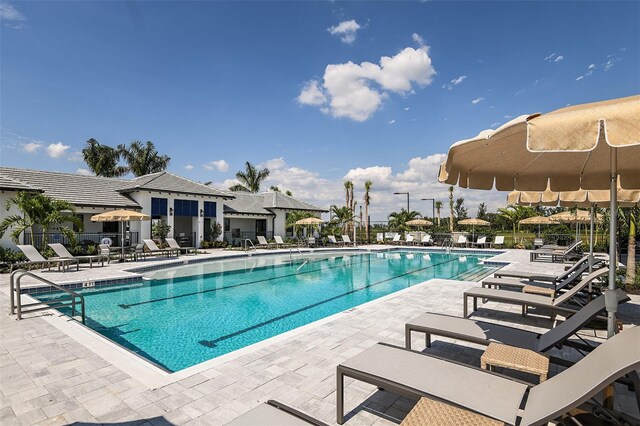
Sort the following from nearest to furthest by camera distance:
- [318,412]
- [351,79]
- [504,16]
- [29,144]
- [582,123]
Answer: [582,123], [318,412], [504,16], [351,79], [29,144]

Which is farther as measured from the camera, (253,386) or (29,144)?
(29,144)

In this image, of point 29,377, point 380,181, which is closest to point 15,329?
point 29,377

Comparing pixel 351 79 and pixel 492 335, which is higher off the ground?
pixel 351 79

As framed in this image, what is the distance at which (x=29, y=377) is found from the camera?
148 inches

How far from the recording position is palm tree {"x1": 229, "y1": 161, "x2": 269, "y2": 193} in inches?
1813

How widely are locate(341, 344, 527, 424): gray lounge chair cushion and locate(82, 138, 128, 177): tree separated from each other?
4542 cm

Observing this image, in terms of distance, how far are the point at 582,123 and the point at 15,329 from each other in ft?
26.8

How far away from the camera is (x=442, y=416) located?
2.25 metres

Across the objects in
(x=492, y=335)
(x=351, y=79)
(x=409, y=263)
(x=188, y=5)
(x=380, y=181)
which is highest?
(x=188, y=5)

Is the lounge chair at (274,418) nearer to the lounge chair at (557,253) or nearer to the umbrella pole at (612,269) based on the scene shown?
the umbrella pole at (612,269)

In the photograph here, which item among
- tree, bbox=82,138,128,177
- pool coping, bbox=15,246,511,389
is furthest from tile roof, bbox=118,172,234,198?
tree, bbox=82,138,128,177

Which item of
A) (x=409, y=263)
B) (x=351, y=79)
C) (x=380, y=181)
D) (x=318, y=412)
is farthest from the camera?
(x=380, y=181)

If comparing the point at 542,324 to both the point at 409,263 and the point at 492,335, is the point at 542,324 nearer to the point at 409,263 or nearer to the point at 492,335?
the point at 492,335

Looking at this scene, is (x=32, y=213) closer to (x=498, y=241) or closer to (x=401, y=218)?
(x=401, y=218)
